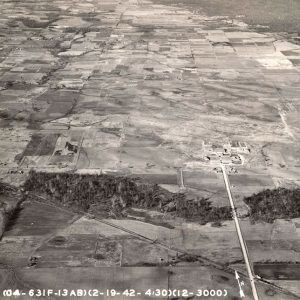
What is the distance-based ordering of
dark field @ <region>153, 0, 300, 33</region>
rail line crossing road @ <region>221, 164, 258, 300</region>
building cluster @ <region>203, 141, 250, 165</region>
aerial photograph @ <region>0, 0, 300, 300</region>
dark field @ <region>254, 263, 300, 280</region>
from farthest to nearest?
dark field @ <region>153, 0, 300, 33</region>, building cluster @ <region>203, 141, 250, 165</region>, aerial photograph @ <region>0, 0, 300, 300</region>, dark field @ <region>254, 263, 300, 280</region>, rail line crossing road @ <region>221, 164, 258, 300</region>

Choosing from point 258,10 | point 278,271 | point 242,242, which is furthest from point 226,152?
point 258,10

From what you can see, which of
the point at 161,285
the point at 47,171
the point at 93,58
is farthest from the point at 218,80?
the point at 161,285

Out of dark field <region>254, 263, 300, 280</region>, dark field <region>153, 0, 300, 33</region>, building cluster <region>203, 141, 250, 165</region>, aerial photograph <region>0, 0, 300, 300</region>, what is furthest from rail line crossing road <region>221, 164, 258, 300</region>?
dark field <region>153, 0, 300, 33</region>

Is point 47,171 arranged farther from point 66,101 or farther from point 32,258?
point 66,101

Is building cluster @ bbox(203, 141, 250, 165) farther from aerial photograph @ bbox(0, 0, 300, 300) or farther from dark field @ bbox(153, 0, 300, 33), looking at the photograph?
dark field @ bbox(153, 0, 300, 33)

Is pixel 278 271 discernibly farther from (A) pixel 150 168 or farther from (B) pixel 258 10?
(B) pixel 258 10
